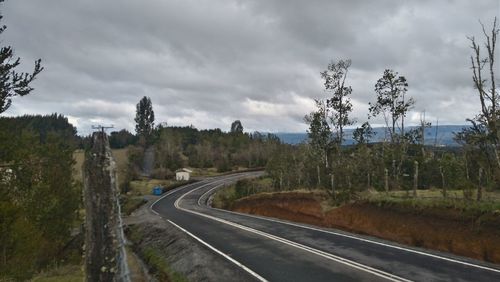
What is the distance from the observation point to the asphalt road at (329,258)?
1197 cm

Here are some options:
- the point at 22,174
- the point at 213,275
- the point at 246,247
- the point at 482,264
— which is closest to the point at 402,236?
the point at 482,264

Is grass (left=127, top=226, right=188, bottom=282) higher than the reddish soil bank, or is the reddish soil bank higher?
the reddish soil bank

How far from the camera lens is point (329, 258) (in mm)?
14453

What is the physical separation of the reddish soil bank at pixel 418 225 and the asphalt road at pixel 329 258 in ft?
5.06

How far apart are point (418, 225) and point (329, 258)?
585cm

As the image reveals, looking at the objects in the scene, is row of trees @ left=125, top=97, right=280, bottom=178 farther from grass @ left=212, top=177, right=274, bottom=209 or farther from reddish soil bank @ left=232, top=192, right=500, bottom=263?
reddish soil bank @ left=232, top=192, right=500, bottom=263

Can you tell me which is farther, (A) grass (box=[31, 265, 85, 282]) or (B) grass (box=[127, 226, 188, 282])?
(A) grass (box=[31, 265, 85, 282])

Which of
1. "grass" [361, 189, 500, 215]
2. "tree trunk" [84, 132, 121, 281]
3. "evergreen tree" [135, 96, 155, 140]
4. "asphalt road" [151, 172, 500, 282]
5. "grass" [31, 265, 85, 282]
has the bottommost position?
"grass" [31, 265, 85, 282]

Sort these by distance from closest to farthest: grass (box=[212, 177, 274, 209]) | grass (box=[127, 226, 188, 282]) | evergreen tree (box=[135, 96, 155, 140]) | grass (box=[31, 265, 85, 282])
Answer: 1. grass (box=[127, 226, 188, 282])
2. grass (box=[31, 265, 85, 282])
3. grass (box=[212, 177, 274, 209])
4. evergreen tree (box=[135, 96, 155, 140])

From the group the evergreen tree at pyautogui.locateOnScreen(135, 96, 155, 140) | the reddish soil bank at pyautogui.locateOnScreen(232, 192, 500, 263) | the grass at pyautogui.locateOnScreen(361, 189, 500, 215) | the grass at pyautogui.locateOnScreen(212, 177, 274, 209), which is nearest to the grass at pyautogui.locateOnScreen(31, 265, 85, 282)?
the reddish soil bank at pyautogui.locateOnScreen(232, 192, 500, 263)

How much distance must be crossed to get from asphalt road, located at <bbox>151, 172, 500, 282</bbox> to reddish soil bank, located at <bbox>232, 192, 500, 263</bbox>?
1.54 m

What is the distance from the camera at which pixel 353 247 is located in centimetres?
1620

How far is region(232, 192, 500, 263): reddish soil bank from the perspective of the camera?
584 inches

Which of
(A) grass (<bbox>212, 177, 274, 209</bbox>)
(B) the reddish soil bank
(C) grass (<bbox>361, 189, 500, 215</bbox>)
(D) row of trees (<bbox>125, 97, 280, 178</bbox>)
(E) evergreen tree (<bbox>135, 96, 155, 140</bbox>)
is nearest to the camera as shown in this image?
(B) the reddish soil bank
